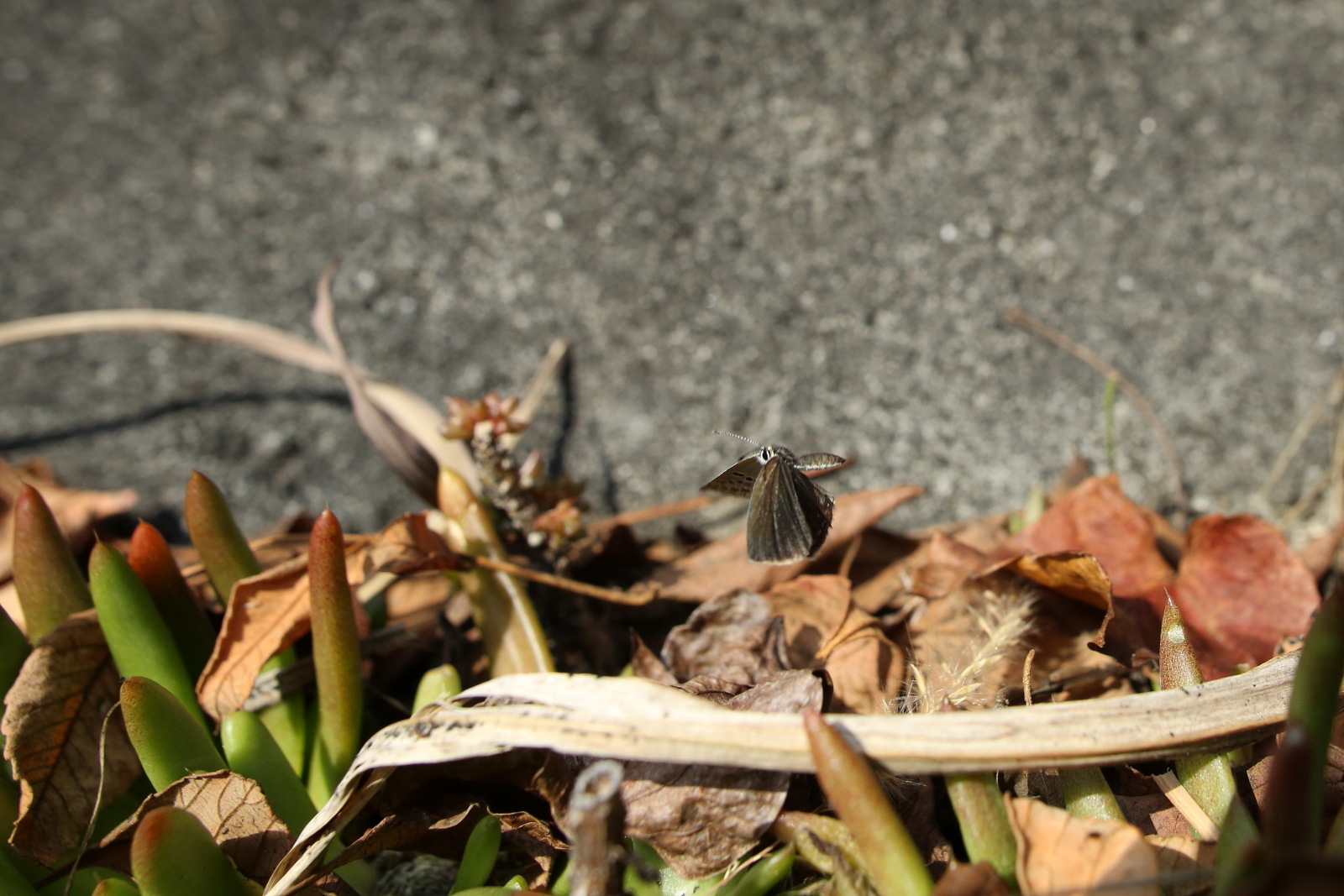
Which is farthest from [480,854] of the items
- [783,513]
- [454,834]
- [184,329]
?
[184,329]

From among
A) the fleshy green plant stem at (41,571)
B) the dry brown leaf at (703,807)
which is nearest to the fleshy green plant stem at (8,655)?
the fleshy green plant stem at (41,571)

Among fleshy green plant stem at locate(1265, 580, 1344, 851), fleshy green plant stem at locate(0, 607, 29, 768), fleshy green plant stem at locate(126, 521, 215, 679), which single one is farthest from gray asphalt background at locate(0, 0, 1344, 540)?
fleshy green plant stem at locate(1265, 580, 1344, 851)

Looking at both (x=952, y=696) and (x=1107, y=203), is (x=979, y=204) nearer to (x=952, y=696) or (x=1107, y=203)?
(x=1107, y=203)

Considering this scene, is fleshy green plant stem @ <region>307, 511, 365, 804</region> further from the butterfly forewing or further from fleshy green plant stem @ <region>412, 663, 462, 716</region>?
the butterfly forewing

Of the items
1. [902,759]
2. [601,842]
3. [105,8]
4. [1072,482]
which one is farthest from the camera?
[105,8]

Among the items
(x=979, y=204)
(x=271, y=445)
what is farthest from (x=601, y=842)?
(x=979, y=204)

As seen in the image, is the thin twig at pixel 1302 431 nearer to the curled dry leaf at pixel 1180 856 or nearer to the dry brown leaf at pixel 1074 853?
the curled dry leaf at pixel 1180 856
